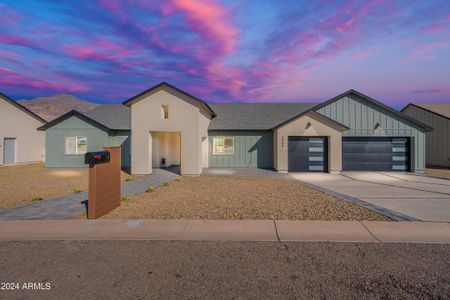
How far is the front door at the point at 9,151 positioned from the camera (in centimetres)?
2370

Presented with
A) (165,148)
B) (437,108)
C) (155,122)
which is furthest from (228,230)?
(437,108)

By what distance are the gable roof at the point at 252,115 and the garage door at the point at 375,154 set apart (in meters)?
6.10

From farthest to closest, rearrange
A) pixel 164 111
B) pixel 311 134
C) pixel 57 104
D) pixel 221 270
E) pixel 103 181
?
pixel 57 104, pixel 311 134, pixel 164 111, pixel 103 181, pixel 221 270

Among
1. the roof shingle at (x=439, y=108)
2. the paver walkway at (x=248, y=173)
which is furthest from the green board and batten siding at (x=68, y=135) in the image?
the roof shingle at (x=439, y=108)

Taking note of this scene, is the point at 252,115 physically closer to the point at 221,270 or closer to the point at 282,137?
the point at 282,137

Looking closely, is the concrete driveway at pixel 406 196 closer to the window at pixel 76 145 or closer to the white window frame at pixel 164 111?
the white window frame at pixel 164 111

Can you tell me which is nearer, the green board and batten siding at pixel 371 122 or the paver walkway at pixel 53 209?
the paver walkway at pixel 53 209

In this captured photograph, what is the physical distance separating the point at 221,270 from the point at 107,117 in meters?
22.1

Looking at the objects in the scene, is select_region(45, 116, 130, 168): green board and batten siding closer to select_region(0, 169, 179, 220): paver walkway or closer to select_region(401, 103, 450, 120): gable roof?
select_region(0, 169, 179, 220): paver walkway

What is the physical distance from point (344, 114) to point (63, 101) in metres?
201

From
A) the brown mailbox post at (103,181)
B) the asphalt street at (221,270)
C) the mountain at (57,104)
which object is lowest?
the asphalt street at (221,270)

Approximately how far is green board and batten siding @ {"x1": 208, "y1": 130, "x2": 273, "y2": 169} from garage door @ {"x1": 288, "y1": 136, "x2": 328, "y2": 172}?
2880 millimetres

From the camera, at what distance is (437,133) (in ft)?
71.4

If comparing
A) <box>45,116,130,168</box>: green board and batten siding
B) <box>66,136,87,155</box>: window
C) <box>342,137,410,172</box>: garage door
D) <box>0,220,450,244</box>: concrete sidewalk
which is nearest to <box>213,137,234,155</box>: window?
<box>342,137,410,172</box>: garage door
